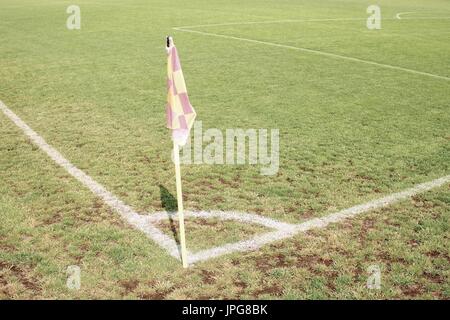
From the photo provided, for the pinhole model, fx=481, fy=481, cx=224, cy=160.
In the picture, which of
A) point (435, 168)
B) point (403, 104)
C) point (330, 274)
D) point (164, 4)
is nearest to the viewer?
point (330, 274)

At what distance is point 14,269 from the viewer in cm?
369

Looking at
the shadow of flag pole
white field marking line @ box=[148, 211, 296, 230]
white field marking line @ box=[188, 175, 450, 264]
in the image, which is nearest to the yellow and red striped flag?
the shadow of flag pole

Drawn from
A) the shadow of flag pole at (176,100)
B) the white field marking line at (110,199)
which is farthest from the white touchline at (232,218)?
the shadow of flag pole at (176,100)

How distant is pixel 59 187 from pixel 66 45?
10.2 meters

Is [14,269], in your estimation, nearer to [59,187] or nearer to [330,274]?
[59,187]

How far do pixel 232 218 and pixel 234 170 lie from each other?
3.98ft

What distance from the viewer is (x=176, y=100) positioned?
338 centimetres

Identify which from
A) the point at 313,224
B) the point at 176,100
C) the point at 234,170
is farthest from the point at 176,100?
the point at 234,170

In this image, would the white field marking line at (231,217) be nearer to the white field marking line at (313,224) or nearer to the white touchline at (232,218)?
the white touchline at (232,218)

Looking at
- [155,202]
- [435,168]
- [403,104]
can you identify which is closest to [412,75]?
[403,104]

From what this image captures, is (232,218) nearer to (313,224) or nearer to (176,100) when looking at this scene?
(313,224)

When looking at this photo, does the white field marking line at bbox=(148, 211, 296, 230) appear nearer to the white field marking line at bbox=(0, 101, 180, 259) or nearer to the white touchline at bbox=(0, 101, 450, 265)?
the white touchline at bbox=(0, 101, 450, 265)

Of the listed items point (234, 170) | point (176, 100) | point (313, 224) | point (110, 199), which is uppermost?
point (176, 100)

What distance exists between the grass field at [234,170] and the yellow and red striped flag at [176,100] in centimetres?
107
